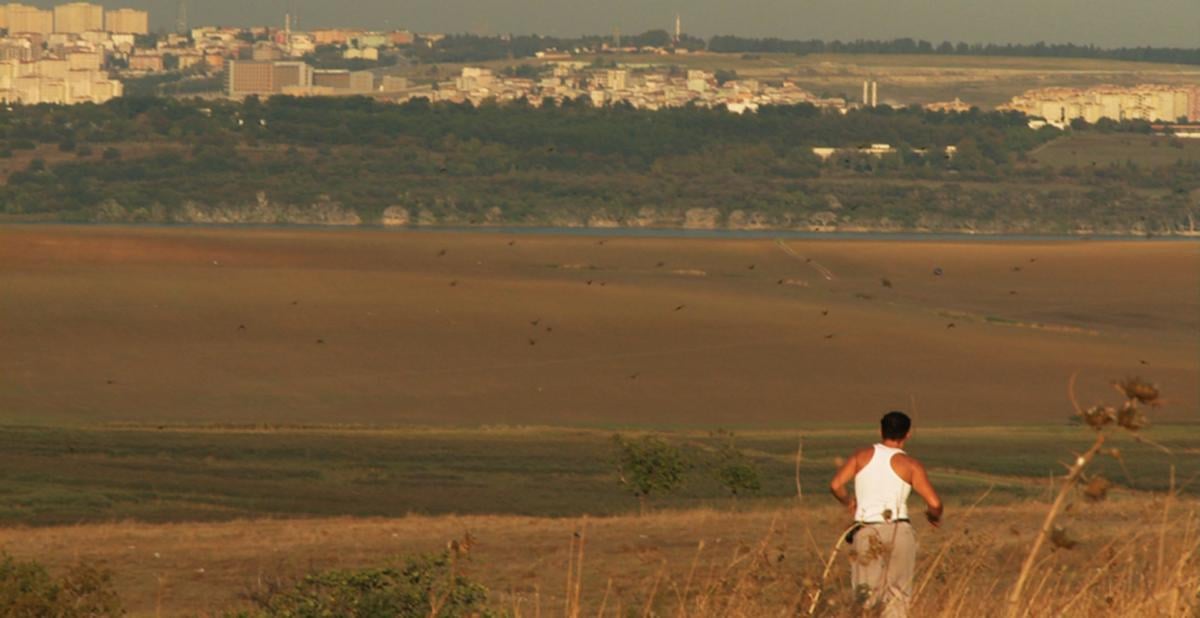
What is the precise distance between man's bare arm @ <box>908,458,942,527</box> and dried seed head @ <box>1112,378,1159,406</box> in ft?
6.52

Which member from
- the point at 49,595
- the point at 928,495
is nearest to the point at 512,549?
the point at 49,595

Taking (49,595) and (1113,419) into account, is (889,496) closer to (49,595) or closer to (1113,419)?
(1113,419)

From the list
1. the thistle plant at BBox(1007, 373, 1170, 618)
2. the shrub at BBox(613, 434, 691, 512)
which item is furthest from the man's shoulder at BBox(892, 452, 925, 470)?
the shrub at BBox(613, 434, 691, 512)

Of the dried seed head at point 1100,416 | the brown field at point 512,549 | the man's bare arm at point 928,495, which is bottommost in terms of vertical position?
the brown field at point 512,549

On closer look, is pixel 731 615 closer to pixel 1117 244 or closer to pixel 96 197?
pixel 1117 244

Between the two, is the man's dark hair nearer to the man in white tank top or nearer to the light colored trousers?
the man in white tank top

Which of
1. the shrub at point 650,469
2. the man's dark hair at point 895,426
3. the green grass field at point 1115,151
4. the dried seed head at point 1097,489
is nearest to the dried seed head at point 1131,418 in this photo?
the dried seed head at point 1097,489

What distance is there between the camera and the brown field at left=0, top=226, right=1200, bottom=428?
44.2 metres

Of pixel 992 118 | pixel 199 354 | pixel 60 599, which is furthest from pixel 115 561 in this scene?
pixel 992 118

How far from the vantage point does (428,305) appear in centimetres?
5878

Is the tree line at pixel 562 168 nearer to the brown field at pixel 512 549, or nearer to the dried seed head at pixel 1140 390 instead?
the brown field at pixel 512 549

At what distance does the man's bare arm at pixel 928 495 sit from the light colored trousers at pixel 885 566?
0.41 feet

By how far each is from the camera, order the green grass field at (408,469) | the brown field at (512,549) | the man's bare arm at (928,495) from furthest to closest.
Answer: the green grass field at (408,469)
the brown field at (512,549)
the man's bare arm at (928,495)

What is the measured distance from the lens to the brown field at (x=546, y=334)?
44219 millimetres
